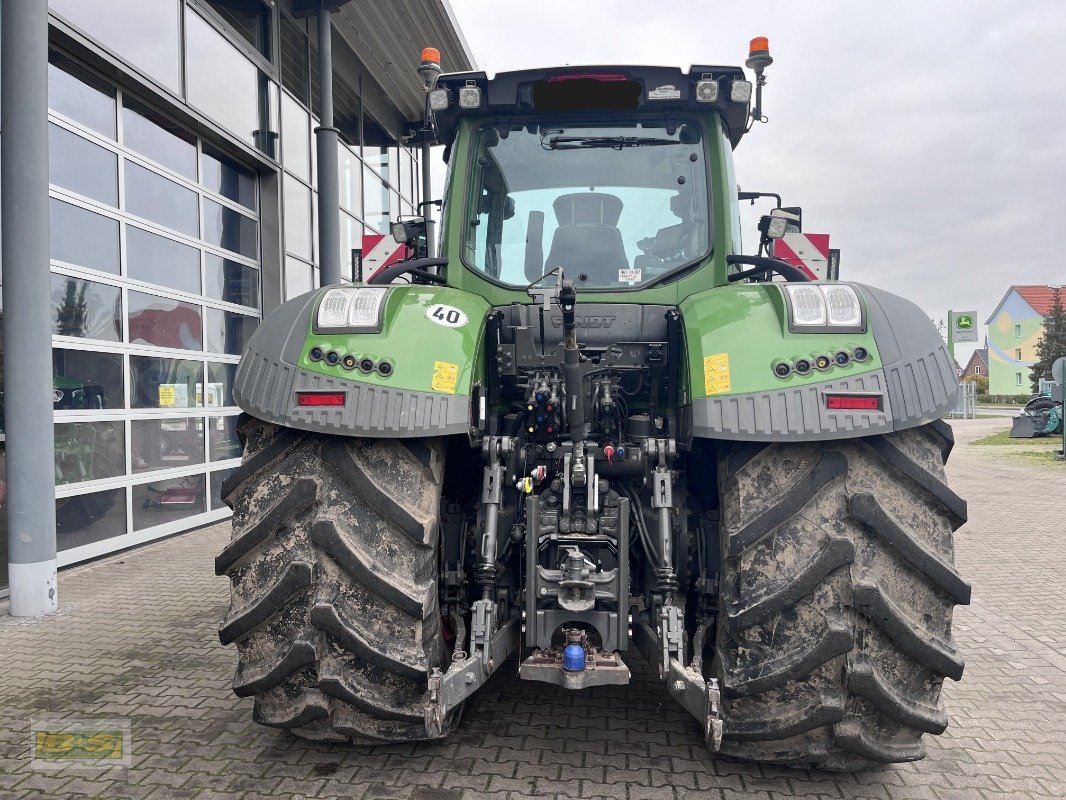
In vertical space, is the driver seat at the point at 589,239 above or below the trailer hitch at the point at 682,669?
above

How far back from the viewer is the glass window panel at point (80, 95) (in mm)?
6324

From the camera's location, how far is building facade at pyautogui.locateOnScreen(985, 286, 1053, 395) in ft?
191

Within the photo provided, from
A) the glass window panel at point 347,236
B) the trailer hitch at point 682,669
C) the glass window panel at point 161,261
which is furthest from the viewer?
the glass window panel at point 347,236

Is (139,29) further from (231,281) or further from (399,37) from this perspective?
(399,37)

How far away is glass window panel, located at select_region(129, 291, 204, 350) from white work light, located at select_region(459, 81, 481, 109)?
5.07 m

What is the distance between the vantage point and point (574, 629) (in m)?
2.62

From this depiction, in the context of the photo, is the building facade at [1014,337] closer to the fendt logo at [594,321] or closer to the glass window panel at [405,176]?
the glass window panel at [405,176]

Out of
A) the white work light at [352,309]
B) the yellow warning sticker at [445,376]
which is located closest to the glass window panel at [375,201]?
the white work light at [352,309]

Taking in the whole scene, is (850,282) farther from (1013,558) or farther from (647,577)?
(1013,558)

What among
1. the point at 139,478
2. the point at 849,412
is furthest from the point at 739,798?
the point at 139,478

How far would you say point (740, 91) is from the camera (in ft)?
11.2

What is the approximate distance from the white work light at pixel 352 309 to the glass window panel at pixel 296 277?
23.5 feet

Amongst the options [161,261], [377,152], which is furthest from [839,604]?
[377,152]

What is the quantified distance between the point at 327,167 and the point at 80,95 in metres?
3.08
